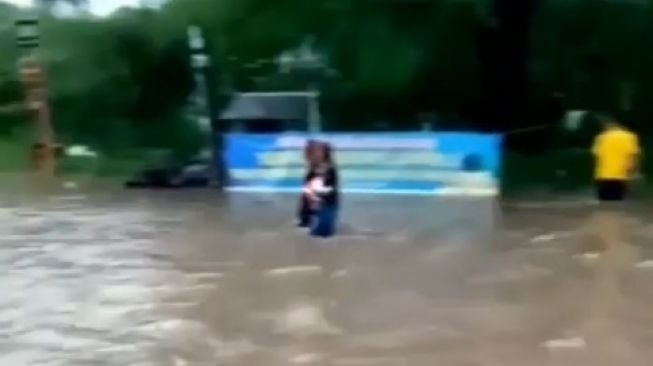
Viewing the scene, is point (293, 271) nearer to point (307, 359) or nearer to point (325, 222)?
point (325, 222)

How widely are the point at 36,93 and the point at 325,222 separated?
1794 cm

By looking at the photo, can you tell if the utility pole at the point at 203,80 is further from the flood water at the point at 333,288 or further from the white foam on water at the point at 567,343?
the white foam on water at the point at 567,343

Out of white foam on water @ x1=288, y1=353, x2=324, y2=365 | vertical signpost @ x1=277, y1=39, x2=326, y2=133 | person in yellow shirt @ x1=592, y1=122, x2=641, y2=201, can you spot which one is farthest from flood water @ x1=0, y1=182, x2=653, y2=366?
vertical signpost @ x1=277, y1=39, x2=326, y2=133

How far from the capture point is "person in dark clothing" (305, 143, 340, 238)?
1884cm

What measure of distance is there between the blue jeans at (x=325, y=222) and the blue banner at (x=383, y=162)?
225 inches

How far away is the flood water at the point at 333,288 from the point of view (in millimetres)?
11680

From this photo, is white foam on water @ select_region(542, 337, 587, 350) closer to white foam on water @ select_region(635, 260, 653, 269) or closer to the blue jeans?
white foam on water @ select_region(635, 260, 653, 269)

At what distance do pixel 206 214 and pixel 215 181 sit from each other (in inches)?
217

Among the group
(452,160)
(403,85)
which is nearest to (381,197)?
(452,160)

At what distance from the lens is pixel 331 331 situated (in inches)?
489

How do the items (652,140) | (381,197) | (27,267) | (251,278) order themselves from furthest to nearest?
(652,140)
(381,197)
(27,267)
(251,278)

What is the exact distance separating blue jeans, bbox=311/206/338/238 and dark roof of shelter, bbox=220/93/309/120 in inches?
618

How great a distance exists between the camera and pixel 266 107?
35.1 meters

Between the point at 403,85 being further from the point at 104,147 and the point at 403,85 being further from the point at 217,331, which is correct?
the point at 217,331
